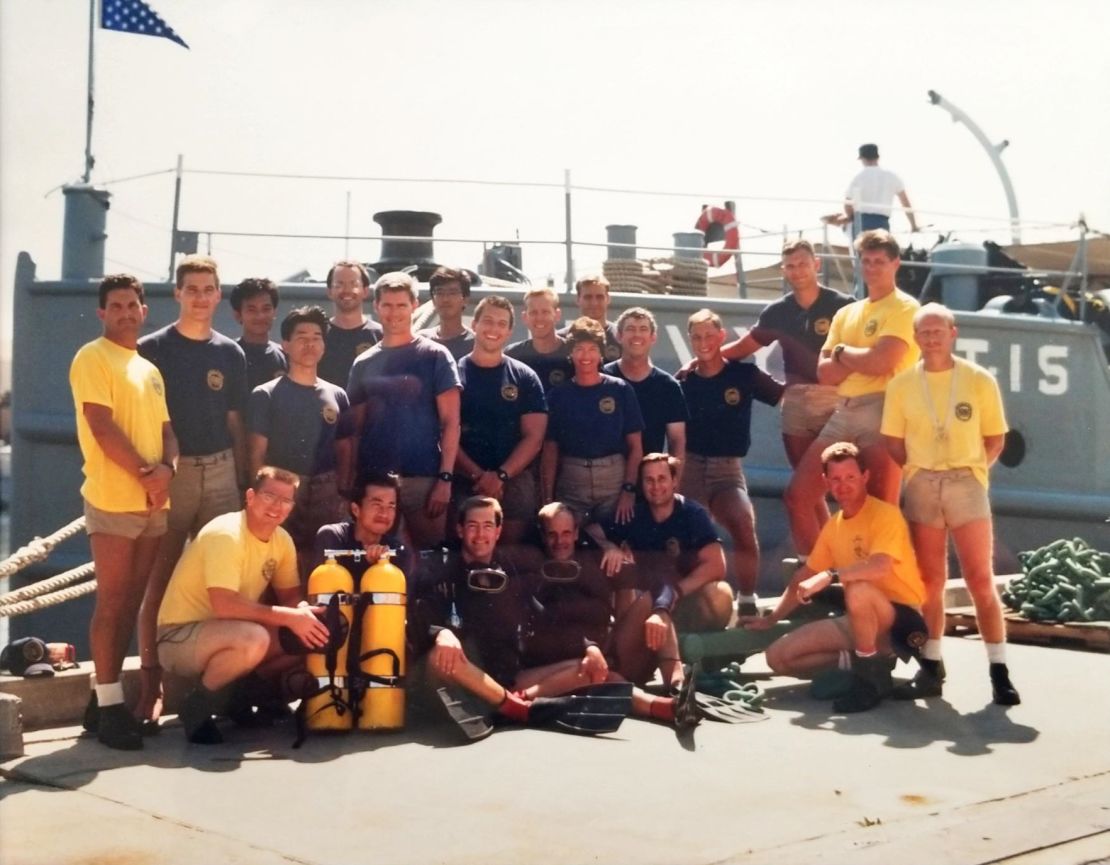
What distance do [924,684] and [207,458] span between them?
297cm

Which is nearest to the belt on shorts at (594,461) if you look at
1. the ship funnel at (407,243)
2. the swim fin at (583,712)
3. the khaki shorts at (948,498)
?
the swim fin at (583,712)

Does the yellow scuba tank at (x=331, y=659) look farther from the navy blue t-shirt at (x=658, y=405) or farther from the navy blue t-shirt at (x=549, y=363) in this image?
the navy blue t-shirt at (x=658, y=405)

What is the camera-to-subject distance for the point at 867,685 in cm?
573

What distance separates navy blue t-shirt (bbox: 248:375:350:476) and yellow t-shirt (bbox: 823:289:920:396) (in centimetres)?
222

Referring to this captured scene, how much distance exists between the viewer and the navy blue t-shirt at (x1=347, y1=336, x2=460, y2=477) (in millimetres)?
5613

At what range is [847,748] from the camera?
16.5 ft

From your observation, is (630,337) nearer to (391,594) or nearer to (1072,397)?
(391,594)

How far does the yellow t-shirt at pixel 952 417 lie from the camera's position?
18.9ft

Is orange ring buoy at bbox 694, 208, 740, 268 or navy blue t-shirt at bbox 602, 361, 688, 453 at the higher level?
orange ring buoy at bbox 694, 208, 740, 268

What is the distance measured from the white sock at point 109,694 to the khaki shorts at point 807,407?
10.8 ft

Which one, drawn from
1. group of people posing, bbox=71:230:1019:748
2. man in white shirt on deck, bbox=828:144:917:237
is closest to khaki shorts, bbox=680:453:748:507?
group of people posing, bbox=71:230:1019:748

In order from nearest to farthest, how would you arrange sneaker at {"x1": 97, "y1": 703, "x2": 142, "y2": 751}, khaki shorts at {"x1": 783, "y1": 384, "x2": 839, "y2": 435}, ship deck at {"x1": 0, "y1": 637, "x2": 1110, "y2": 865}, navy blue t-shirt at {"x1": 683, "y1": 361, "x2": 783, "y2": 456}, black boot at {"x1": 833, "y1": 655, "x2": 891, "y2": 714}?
ship deck at {"x1": 0, "y1": 637, "x2": 1110, "y2": 865} < sneaker at {"x1": 97, "y1": 703, "x2": 142, "y2": 751} < black boot at {"x1": 833, "y1": 655, "x2": 891, "y2": 714} < khaki shorts at {"x1": 783, "y1": 384, "x2": 839, "y2": 435} < navy blue t-shirt at {"x1": 683, "y1": 361, "x2": 783, "y2": 456}

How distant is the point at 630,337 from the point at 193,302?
6.60 feet

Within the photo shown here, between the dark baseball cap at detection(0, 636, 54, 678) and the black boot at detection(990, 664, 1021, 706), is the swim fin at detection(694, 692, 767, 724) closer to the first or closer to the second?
the black boot at detection(990, 664, 1021, 706)
